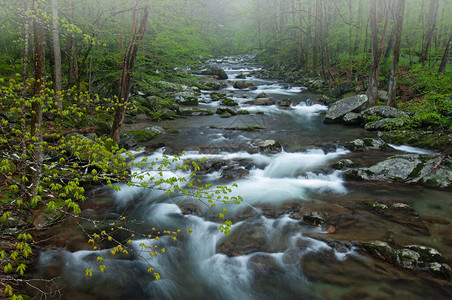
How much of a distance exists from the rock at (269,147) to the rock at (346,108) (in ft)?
17.6

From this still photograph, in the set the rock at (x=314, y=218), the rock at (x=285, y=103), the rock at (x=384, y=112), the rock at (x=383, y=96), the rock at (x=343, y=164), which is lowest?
the rock at (x=285, y=103)

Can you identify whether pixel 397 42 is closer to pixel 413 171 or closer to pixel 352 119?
pixel 352 119

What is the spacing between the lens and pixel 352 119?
14742mm

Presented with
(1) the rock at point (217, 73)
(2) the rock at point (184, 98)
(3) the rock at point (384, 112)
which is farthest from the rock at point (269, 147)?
(1) the rock at point (217, 73)

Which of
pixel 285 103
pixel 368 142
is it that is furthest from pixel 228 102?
pixel 368 142

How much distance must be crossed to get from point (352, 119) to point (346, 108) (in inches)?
42.4

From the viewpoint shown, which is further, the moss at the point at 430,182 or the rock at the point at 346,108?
the rock at the point at 346,108

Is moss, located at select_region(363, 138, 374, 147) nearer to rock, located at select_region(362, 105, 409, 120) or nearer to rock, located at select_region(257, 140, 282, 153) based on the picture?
rock, located at select_region(362, 105, 409, 120)

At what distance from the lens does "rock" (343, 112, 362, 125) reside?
14.7 meters

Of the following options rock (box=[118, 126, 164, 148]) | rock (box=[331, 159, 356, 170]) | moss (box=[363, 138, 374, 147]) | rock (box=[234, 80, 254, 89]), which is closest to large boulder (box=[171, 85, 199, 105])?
rock (box=[118, 126, 164, 148])

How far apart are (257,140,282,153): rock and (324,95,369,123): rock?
5.37 metres

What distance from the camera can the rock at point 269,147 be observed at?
11766mm

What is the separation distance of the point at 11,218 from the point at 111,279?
111 inches

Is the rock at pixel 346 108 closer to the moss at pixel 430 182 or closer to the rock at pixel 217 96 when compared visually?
the moss at pixel 430 182
